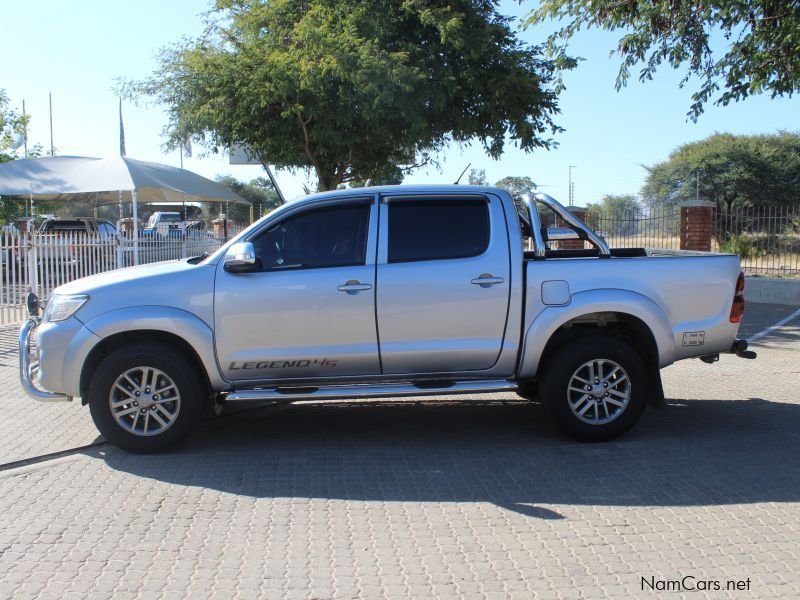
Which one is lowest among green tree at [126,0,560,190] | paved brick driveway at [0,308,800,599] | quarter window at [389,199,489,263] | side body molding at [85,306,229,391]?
paved brick driveway at [0,308,800,599]

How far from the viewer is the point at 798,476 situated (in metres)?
5.61

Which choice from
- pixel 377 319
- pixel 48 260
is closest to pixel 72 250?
pixel 48 260

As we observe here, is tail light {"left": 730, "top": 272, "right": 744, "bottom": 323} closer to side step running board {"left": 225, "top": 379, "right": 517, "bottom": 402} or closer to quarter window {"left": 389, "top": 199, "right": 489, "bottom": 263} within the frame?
A: side step running board {"left": 225, "top": 379, "right": 517, "bottom": 402}

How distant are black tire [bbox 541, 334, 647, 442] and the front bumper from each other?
3.79 metres

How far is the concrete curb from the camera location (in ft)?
54.0

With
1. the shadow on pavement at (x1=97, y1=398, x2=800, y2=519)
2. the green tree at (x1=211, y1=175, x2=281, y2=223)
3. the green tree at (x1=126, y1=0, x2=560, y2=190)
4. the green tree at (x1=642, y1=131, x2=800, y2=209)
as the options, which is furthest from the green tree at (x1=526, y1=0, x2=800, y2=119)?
the green tree at (x1=211, y1=175, x2=281, y2=223)

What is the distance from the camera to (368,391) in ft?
20.2

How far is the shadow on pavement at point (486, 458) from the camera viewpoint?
5352 millimetres

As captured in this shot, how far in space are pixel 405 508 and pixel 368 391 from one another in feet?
4.11

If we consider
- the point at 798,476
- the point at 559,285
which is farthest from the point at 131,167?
the point at 798,476

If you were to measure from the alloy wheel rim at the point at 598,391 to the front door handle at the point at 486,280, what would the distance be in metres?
0.96

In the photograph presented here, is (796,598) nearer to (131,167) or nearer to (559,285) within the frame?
(559,285)

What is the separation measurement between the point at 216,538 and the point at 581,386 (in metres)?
3.11

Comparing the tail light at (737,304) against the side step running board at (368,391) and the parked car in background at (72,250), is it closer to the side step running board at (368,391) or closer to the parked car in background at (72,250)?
the side step running board at (368,391)
